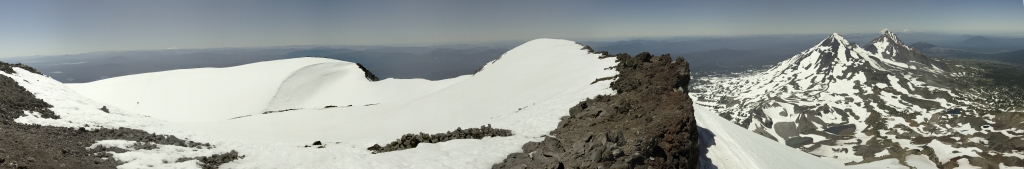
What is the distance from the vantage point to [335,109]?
30062 mm

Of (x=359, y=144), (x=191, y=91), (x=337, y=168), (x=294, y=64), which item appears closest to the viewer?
(x=337, y=168)

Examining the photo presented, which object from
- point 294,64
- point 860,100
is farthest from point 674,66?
point 860,100

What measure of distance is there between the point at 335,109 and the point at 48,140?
20.9m

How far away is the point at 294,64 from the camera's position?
50125 mm

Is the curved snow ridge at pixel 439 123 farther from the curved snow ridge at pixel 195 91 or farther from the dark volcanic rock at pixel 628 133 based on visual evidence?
the curved snow ridge at pixel 195 91

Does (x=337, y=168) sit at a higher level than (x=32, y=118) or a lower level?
lower

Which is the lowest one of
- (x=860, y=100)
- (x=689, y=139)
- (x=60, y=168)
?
(x=860, y=100)

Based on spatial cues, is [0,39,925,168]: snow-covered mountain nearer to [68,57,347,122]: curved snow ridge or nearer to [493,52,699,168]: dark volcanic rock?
[68,57,347,122]: curved snow ridge

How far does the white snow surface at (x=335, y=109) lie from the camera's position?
1137cm

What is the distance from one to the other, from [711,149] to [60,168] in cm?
1864

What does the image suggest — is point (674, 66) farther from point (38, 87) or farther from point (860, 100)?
point (860, 100)

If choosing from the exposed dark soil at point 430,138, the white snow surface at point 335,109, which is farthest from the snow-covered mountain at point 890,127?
the exposed dark soil at point 430,138

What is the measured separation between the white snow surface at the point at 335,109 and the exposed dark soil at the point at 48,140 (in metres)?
0.78

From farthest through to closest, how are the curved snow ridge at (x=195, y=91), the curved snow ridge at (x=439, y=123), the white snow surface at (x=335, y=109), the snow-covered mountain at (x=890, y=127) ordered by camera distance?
1. the snow-covered mountain at (x=890, y=127)
2. the curved snow ridge at (x=195, y=91)
3. the white snow surface at (x=335, y=109)
4. the curved snow ridge at (x=439, y=123)
